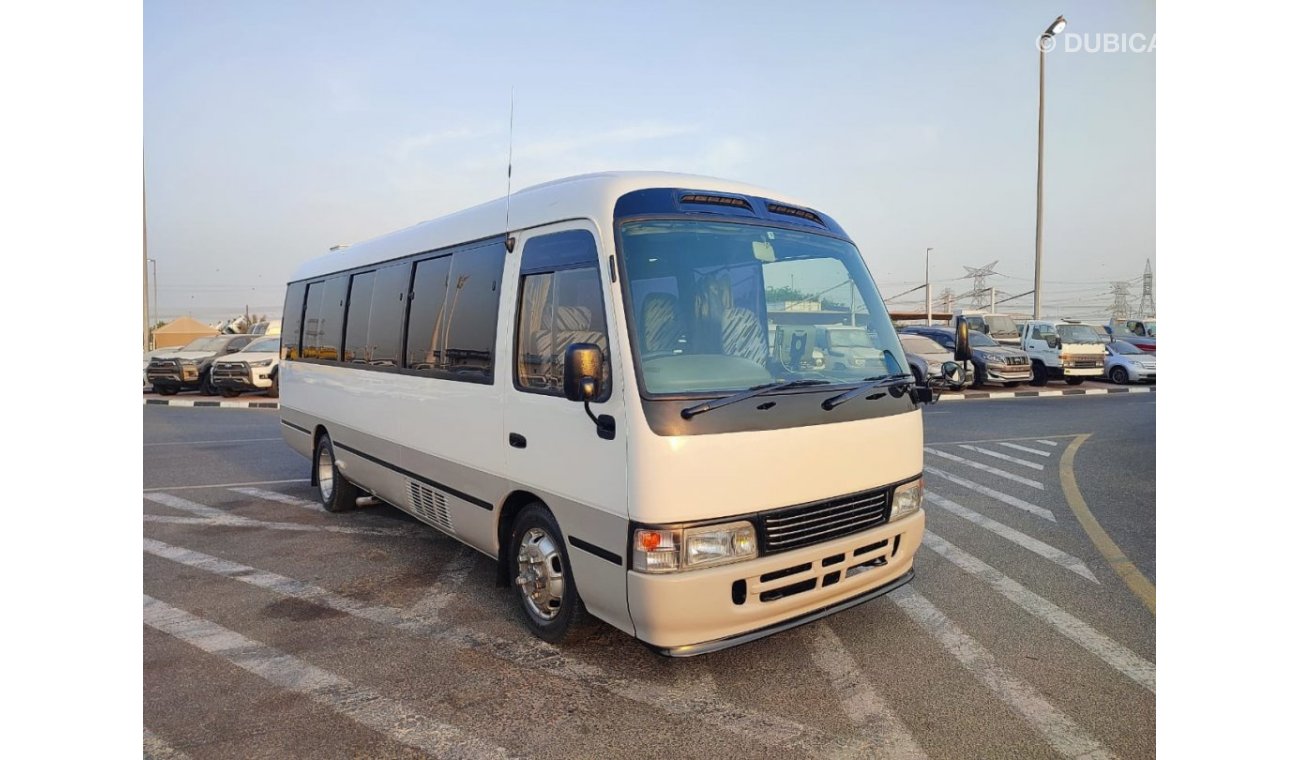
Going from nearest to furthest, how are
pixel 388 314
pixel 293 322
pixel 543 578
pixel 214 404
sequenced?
1. pixel 543 578
2. pixel 388 314
3. pixel 293 322
4. pixel 214 404

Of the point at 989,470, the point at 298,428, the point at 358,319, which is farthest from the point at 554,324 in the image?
the point at 989,470

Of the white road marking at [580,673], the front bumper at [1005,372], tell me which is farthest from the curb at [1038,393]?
the white road marking at [580,673]

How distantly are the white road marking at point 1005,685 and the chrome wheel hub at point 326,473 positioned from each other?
17.5 ft

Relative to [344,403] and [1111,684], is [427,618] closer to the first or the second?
[344,403]

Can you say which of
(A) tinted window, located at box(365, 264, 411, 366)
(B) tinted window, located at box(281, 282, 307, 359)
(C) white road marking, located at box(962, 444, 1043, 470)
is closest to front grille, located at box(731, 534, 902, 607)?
(A) tinted window, located at box(365, 264, 411, 366)

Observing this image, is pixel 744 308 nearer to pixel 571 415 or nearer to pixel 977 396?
pixel 571 415

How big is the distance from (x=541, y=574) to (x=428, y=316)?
7.48ft

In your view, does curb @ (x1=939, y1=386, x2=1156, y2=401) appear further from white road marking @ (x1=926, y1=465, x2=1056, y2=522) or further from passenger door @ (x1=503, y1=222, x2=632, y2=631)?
passenger door @ (x1=503, y1=222, x2=632, y2=631)

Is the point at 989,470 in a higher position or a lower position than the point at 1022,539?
higher

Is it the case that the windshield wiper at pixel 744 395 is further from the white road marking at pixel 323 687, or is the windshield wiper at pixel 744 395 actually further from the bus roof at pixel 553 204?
the white road marking at pixel 323 687

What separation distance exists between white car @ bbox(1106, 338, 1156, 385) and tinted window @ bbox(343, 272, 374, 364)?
2374cm

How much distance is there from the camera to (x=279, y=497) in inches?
336

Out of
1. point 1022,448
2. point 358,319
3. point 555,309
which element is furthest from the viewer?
point 1022,448

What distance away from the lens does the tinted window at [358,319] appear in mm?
6895
